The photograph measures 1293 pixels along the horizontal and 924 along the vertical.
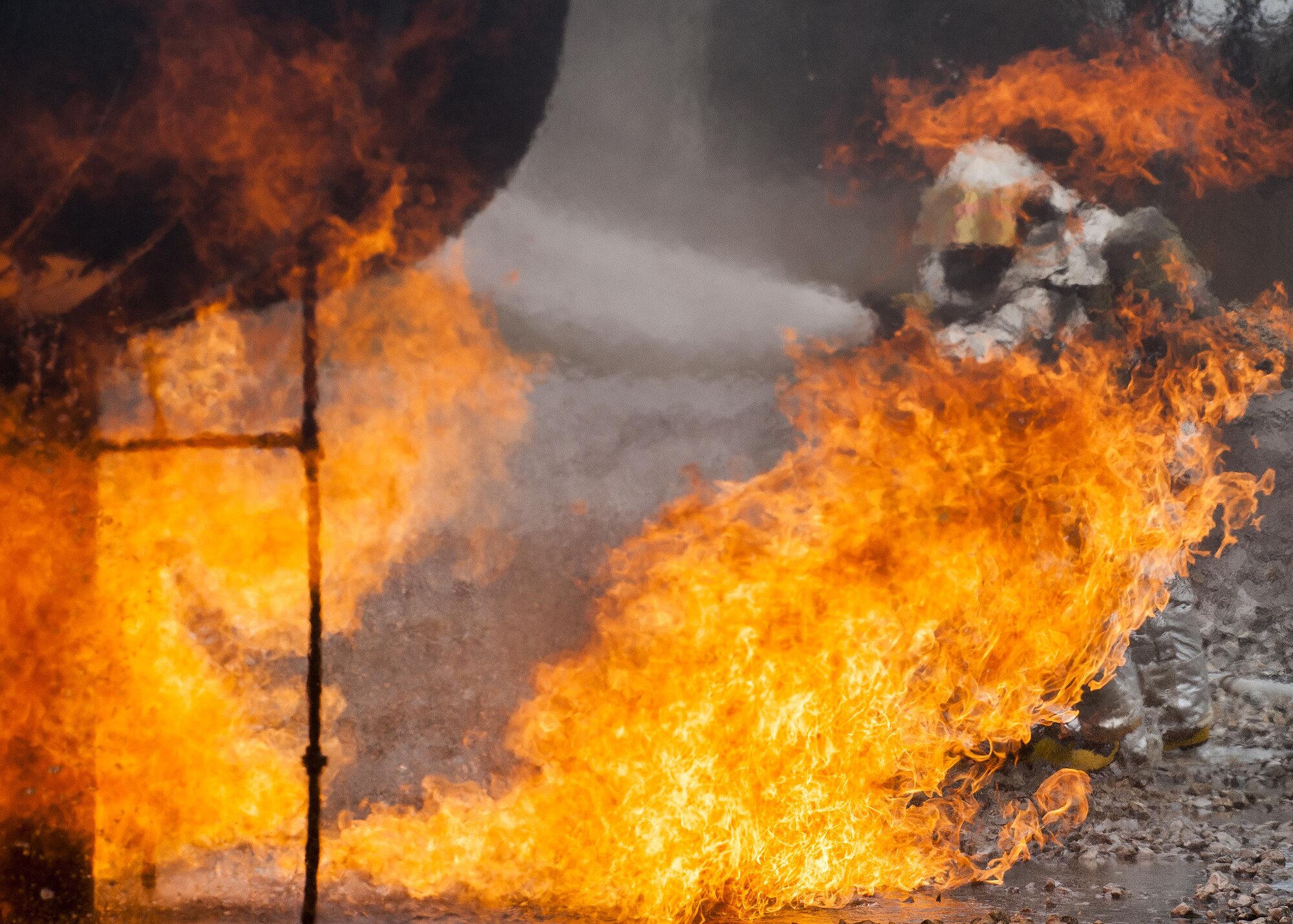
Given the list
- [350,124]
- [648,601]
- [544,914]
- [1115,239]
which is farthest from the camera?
[1115,239]

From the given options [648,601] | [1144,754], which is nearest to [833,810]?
[648,601]

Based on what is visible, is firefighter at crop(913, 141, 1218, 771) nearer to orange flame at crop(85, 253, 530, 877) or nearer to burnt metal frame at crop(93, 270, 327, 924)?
orange flame at crop(85, 253, 530, 877)

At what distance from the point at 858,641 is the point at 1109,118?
3.61 meters

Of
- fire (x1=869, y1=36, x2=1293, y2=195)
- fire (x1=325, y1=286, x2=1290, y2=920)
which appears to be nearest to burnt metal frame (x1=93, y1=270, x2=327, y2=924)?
fire (x1=325, y1=286, x2=1290, y2=920)

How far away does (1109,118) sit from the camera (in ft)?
18.0

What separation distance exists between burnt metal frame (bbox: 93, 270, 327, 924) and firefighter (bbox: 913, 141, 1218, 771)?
3608mm

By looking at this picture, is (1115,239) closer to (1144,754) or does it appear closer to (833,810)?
(1144,754)

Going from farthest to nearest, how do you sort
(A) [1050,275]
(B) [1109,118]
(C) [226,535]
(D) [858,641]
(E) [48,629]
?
(A) [1050,275] < (B) [1109,118] < (D) [858,641] < (C) [226,535] < (E) [48,629]

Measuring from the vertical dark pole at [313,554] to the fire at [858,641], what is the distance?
0.70 ft

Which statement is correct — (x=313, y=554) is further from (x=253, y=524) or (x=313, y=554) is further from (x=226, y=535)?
(x=226, y=535)

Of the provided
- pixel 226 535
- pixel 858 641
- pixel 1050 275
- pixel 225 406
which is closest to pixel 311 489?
pixel 226 535

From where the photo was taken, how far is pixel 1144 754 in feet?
18.8

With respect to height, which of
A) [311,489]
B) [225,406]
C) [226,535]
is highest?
[225,406]

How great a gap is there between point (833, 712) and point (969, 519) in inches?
60.2
